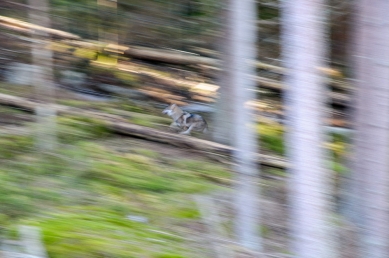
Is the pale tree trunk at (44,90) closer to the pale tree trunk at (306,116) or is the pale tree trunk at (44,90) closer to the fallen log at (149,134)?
the fallen log at (149,134)

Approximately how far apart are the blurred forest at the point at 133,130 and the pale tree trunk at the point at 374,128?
60cm

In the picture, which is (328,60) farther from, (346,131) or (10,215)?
(10,215)

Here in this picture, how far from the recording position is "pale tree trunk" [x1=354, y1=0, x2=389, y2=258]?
7.06 meters

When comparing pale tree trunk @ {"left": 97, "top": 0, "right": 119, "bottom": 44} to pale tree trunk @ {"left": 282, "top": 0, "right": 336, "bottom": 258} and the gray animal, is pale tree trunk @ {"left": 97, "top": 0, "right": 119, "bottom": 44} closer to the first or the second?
the gray animal

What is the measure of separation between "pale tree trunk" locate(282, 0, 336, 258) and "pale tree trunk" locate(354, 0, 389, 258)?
85 centimetres

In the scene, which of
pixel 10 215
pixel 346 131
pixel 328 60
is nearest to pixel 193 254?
pixel 10 215

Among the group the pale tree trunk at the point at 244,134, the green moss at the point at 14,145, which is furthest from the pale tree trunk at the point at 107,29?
the pale tree trunk at the point at 244,134

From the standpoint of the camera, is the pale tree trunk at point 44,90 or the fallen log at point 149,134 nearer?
the pale tree trunk at point 44,90

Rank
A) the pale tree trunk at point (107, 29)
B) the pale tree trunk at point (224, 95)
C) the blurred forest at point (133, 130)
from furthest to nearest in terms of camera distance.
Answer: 1. the pale tree trunk at point (107, 29)
2. the pale tree trunk at point (224, 95)
3. the blurred forest at point (133, 130)

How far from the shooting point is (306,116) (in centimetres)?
644

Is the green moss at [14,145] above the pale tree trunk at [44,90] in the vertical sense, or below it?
below

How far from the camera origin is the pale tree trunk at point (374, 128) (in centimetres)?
706

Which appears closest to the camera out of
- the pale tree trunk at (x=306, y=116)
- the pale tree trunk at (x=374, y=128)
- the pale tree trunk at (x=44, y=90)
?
the pale tree trunk at (x=306, y=116)

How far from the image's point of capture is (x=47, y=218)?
780 centimetres
